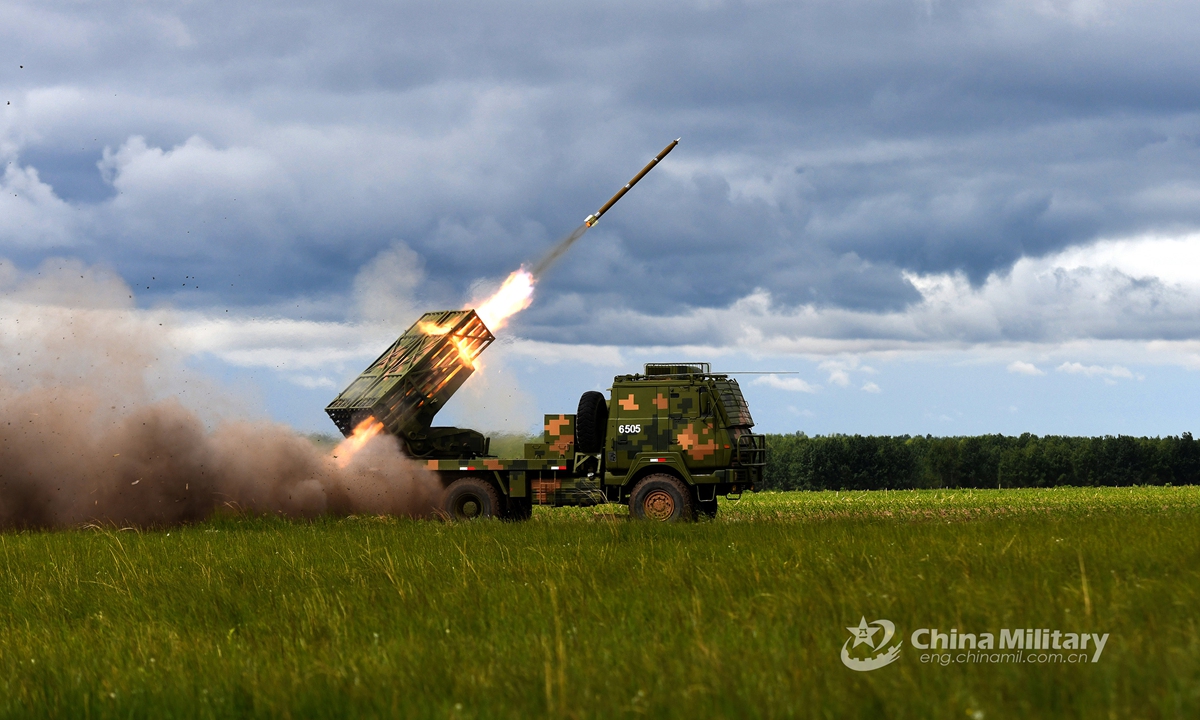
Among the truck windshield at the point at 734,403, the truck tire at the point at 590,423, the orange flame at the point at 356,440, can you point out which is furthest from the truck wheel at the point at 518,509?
the truck windshield at the point at 734,403

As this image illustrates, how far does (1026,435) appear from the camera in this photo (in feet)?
354

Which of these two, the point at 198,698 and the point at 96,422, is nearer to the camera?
the point at 198,698

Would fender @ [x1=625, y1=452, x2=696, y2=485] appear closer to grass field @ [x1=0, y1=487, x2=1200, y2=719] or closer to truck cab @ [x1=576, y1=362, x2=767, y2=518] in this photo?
truck cab @ [x1=576, y1=362, x2=767, y2=518]

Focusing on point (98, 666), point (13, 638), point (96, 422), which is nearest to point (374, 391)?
point (96, 422)

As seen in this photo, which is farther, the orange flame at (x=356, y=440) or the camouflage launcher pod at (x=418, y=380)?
the orange flame at (x=356, y=440)

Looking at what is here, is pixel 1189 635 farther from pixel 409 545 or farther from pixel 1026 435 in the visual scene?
pixel 1026 435

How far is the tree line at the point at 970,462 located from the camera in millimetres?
92750

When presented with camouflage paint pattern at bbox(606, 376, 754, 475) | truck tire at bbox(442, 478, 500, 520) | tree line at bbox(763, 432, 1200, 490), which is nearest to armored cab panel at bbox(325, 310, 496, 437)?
truck tire at bbox(442, 478, 500, 520)

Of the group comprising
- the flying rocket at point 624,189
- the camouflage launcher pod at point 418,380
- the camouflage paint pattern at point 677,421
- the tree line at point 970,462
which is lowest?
the tree line at point 970,462

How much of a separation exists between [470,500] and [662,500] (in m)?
5.48

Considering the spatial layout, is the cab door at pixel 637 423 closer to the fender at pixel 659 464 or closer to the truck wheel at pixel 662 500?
the fender at pixel 659 464

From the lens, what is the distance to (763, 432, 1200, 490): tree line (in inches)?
3652

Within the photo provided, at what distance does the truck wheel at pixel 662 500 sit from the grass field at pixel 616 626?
670cm

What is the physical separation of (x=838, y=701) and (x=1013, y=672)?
1.24 metres
